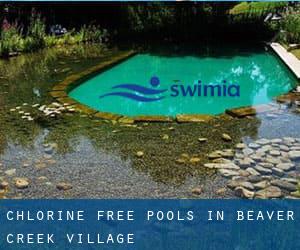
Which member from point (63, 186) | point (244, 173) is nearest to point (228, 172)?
point (244, 173)

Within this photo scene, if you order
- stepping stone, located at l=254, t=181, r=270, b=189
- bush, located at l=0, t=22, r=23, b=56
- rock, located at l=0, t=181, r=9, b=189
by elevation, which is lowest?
rock, located at l=0, t=181, r=9, b=189

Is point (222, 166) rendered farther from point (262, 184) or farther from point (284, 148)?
point (284, 148)

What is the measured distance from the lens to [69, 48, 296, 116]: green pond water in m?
7.94

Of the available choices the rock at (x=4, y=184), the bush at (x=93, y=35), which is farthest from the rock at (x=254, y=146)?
the bush at (x=93, y=35)

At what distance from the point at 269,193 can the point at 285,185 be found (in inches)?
9.1

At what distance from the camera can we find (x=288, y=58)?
34.3 ft

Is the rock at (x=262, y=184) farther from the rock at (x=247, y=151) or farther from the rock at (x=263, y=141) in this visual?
the rock at (x=263, y=141)

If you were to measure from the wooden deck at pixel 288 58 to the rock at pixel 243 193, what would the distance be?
5.12 meters

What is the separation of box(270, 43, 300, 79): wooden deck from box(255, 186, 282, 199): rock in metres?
5.00

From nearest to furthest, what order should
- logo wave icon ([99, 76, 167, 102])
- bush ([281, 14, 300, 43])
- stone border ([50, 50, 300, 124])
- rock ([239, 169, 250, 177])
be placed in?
rock ([239, 169, 250, 177])
stone border ([50, 50, 300, 124])
logo wave icon ([99, 76, 167, 102])
bush ([281, 14, 300, 43])

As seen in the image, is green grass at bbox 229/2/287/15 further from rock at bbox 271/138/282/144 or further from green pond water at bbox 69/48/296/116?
rock at bbox 271/138/282/144

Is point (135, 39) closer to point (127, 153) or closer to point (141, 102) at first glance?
point (141, 102)

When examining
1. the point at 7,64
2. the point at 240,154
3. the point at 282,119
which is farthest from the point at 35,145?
the point at 7,64

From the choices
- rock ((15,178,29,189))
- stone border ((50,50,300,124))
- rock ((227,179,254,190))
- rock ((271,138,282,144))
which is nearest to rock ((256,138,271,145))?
rock ((271,138,282,144))
